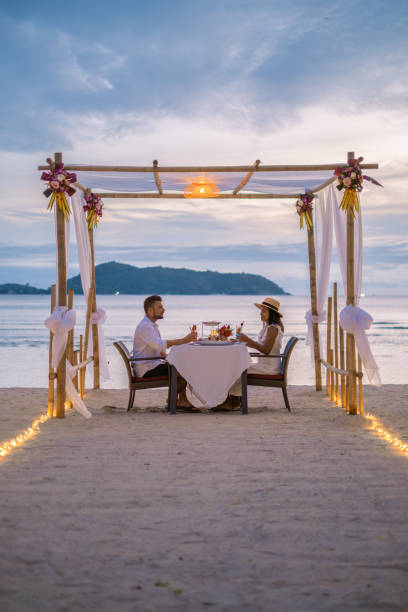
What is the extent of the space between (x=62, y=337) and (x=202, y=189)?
7.25ft

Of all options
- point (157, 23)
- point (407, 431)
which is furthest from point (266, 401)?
point (157, 23)

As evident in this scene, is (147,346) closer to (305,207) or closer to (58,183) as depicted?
(58,183)

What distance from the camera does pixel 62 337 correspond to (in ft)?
19.6

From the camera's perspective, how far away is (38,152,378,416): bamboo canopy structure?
6.15 metres

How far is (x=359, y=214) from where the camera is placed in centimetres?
623

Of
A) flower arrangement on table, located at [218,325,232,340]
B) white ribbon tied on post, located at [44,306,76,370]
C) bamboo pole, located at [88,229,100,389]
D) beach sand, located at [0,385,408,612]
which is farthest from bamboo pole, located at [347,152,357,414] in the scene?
bamboo pole, located at [88,229,100,389]

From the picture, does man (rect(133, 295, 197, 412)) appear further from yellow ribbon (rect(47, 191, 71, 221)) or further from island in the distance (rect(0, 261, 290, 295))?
island in the distance (rect(0, 261, 290, 295))

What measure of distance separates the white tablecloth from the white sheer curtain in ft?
3.46

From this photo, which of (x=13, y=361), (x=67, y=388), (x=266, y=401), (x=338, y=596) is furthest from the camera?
(x=13, y=361)

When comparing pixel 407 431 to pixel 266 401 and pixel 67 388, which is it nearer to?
pixel 266 401

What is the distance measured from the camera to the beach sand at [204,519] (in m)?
2.32

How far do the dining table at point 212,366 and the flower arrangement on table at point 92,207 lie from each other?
237cm

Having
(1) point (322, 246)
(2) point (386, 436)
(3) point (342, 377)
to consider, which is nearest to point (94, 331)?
(1) point (322, 246)

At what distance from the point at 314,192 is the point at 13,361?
9220 millimetres
